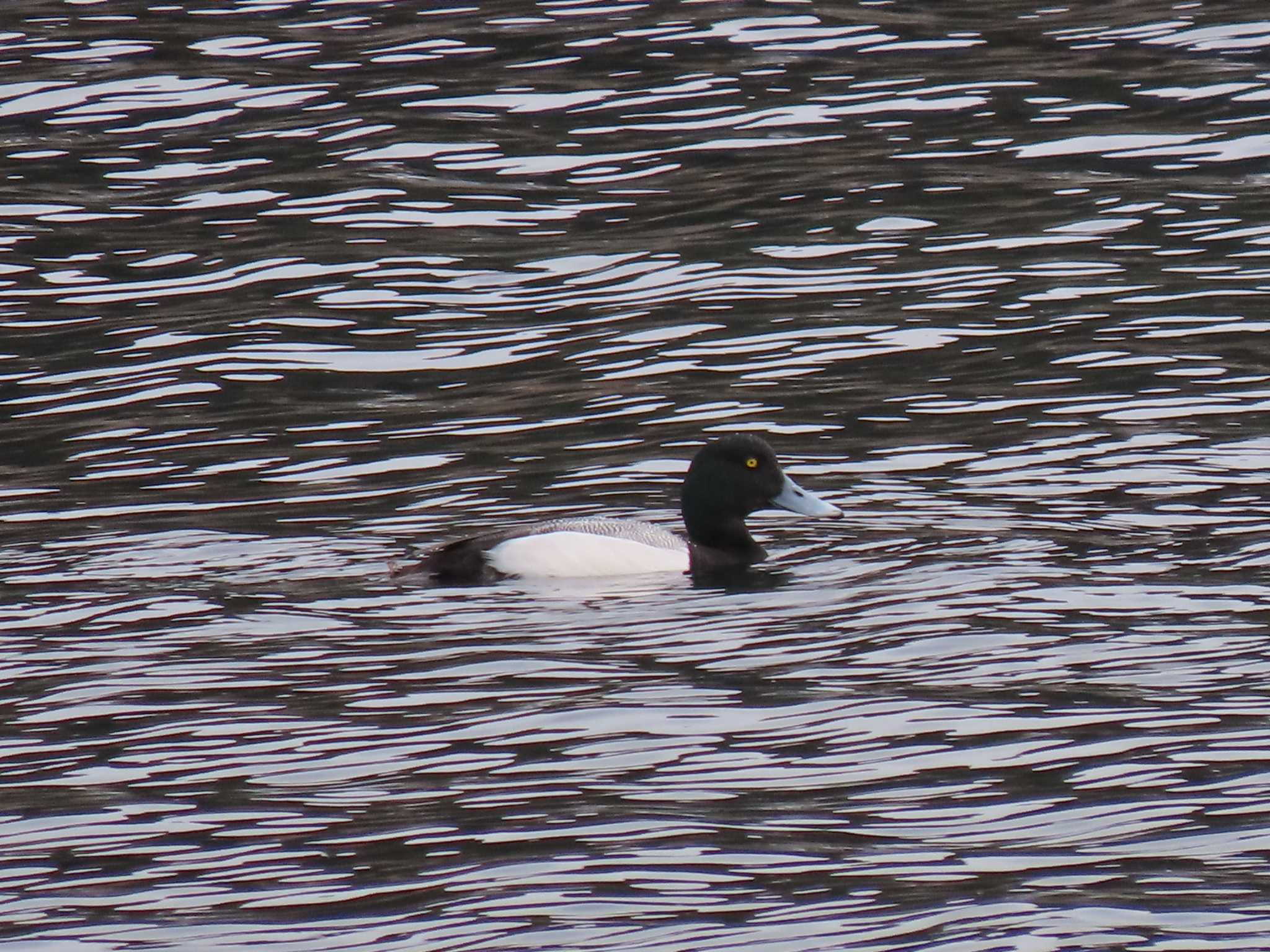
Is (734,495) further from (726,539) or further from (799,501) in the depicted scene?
(799,501)

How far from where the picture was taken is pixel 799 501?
11.9m

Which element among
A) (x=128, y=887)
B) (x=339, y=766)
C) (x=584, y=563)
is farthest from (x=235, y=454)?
(x=128, y=887)

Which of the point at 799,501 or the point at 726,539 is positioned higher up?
the point at 799,501

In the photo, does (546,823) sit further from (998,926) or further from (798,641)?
(798,641)

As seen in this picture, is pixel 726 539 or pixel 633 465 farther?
pixel 633 465

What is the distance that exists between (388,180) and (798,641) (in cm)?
837

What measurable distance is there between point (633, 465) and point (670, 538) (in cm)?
125

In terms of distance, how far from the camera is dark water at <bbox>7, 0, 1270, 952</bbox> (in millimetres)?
7121

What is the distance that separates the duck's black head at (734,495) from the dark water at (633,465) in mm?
337

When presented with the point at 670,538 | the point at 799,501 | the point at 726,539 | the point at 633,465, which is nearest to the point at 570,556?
the point at 670,538

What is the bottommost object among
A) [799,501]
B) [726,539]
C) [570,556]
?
[726,539]

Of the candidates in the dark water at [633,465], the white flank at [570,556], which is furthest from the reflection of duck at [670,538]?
the dark water at [633,465]

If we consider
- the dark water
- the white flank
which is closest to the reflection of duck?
the white flank

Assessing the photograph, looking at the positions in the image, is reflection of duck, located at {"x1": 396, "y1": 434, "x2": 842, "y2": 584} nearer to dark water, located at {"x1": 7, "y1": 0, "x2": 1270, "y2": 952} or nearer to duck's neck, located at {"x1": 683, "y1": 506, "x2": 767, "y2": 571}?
duck's neck, located at {"x1": 683, "y1": 506, "x2": 767, "y2": 571}
